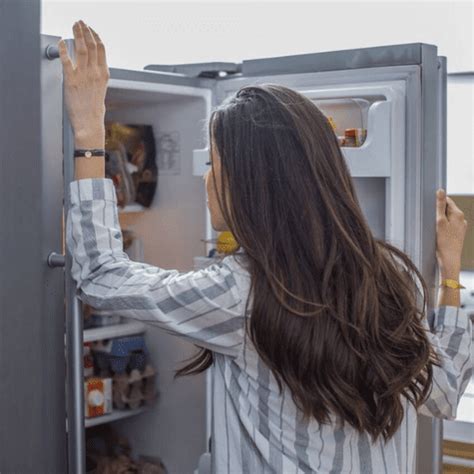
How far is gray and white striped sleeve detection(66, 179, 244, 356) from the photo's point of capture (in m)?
1.26

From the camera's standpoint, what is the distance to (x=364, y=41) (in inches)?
92.2

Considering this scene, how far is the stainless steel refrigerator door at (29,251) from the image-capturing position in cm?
142

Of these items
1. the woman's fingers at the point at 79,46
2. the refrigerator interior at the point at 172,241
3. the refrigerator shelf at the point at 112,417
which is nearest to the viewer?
the woman's fingers at the point at 79,46

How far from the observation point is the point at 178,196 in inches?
84.7

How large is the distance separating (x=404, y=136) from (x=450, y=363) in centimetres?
48

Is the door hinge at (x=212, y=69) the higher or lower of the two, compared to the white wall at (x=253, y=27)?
lower

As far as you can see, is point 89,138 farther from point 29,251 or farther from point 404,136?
point 404,136

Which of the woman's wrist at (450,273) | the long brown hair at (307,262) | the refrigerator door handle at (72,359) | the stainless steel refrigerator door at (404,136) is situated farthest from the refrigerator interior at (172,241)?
the long brown hair at (307,262)

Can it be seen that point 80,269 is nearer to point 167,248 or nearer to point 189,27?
point 167,248

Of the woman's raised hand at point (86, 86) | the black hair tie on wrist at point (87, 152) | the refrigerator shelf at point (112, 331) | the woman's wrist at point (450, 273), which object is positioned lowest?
the refrigerator shelf at point (112, 331)

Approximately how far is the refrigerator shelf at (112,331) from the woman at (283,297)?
60 cm

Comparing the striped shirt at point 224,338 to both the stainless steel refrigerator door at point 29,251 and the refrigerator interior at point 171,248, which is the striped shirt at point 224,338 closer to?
the stainless steel refrigerator door at point 29,251

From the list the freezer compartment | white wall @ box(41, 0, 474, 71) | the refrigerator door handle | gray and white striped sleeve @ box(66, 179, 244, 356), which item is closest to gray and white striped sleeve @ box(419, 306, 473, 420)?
the freezer compartment

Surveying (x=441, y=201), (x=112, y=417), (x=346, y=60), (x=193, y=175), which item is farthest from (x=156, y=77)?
(x=112, y=417)
